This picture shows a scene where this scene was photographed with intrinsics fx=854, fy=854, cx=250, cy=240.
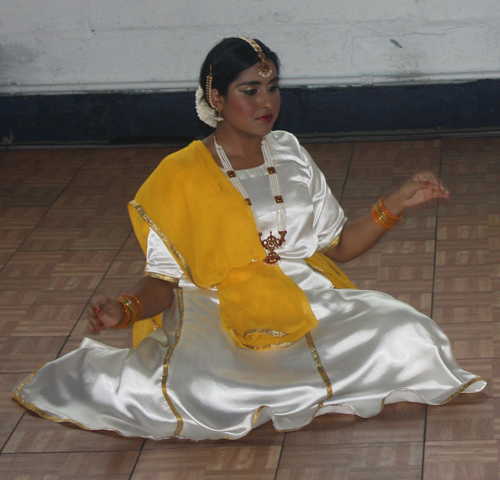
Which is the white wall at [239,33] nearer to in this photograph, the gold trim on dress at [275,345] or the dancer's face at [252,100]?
the dancer's face at [252,100]

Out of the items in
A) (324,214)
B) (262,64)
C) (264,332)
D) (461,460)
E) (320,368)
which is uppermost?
(262,64)

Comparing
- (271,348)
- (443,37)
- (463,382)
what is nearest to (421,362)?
(463,382)

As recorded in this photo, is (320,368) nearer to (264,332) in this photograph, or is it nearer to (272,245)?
(264,332)

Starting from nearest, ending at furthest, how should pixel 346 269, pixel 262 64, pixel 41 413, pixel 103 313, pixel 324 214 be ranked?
pixel 103 313 < pixel 262 64 < pixel 41 413 < pixel 324 214 < pixel 346 269

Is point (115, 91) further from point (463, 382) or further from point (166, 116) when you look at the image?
point (463, 382)

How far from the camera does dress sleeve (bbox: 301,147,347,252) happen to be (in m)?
3.10

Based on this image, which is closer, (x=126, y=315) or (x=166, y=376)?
(x=126, y=315)

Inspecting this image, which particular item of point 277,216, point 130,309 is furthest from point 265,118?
point 130,309

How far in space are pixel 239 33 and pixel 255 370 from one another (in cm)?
361

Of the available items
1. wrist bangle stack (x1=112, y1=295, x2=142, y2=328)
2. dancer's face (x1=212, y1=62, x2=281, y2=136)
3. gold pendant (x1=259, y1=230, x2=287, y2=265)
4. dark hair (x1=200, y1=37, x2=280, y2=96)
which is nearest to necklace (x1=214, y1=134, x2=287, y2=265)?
gold pendant (x1=259, y1=230, x2=287, y2=265)

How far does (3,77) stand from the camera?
6.25 meters

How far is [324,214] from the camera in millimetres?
3104

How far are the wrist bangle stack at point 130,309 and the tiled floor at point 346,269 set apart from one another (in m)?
0.44

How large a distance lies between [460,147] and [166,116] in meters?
2.09
